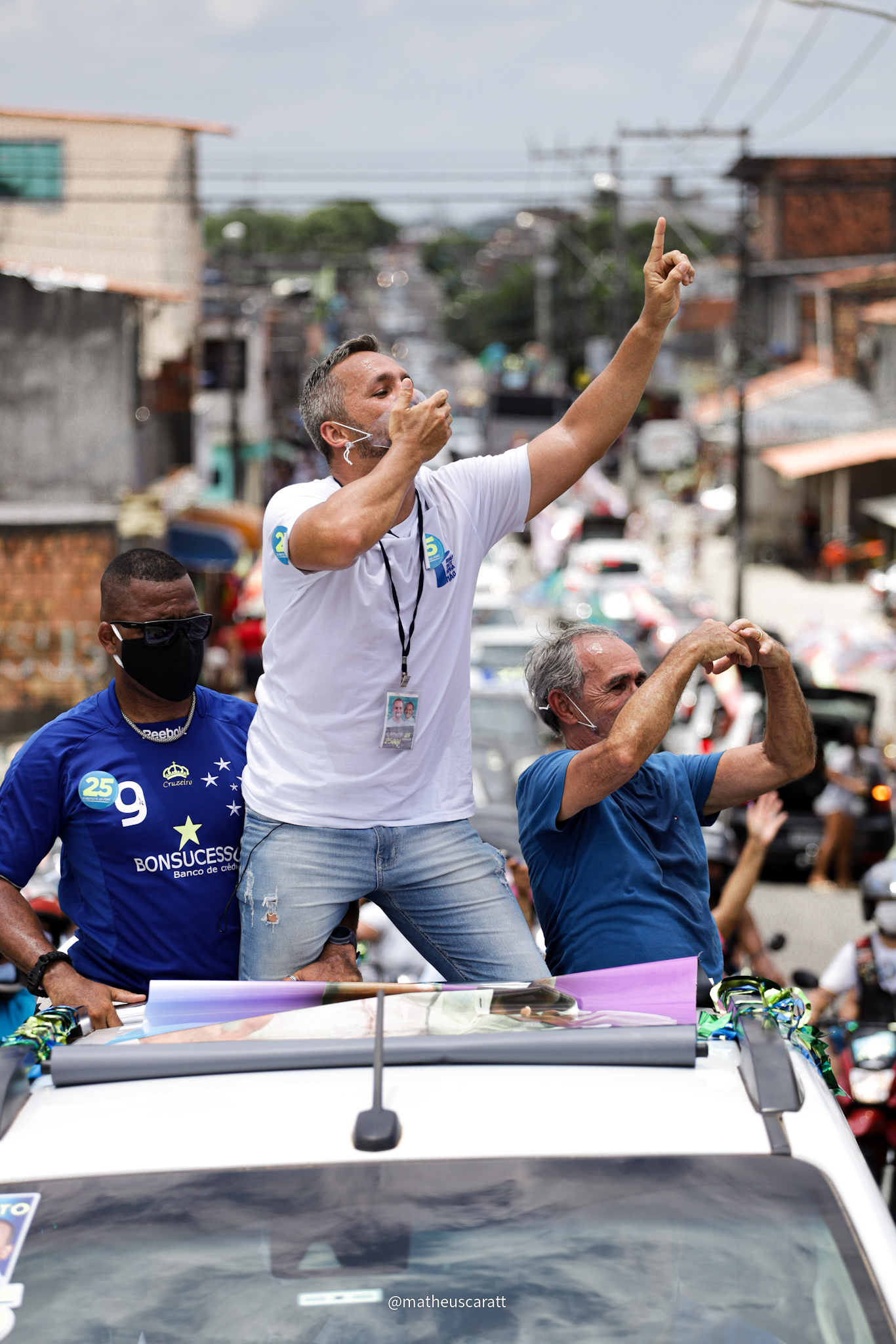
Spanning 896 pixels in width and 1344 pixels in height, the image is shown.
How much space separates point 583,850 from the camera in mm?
3195

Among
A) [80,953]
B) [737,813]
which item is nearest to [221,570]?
[737,813]

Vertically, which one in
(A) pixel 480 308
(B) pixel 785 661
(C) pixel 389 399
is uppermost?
(A) pixel 480 308

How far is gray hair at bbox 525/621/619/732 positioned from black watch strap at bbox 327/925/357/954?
2.64 feet

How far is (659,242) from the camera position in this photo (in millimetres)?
3105

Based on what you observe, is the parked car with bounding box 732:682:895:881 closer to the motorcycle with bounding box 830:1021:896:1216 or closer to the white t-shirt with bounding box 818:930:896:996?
the white t-shirt with bounding box 818:930:896:996

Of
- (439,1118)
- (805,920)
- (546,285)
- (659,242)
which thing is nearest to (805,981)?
(659,242)

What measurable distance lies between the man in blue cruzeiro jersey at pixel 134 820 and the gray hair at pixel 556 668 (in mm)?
769

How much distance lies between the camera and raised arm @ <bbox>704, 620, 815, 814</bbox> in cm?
332

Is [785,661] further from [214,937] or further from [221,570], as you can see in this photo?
[221,570]

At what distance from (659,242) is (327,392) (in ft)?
2.64

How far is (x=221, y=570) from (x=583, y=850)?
26740 mm

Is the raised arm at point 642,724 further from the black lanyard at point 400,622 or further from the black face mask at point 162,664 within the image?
the black face mask at point 162,664

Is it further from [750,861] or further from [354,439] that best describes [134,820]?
[750,861]

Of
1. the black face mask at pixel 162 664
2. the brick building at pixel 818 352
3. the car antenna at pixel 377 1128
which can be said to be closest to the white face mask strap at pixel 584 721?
the black face mask at pixel 162 664
